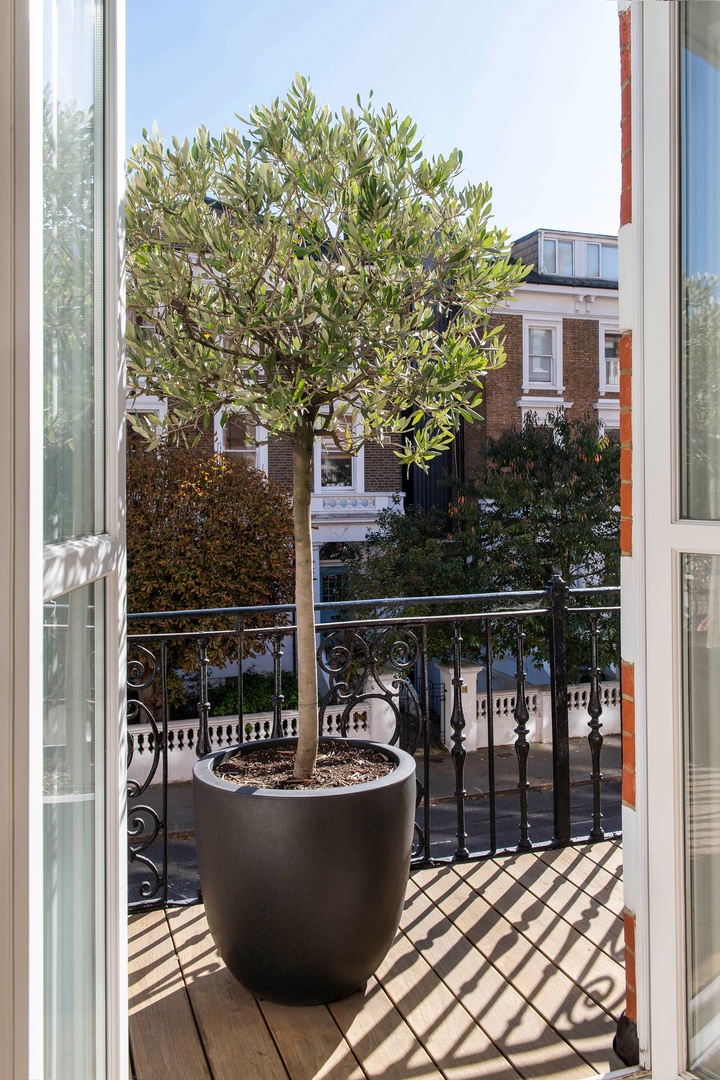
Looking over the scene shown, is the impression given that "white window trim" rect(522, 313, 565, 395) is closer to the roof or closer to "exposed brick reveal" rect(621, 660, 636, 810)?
the roof

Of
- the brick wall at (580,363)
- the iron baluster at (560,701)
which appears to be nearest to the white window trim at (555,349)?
the brick wall at (580,363)

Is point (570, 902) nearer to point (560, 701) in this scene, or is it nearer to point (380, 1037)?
point (560, 701)

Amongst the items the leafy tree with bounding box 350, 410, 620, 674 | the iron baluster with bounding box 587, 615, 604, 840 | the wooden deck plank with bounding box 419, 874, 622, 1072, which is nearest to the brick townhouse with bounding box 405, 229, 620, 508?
the leafy tree with bounding box 350, 410, 620, 674

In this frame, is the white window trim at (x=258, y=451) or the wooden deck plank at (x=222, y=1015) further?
the white window trim at (x=258, y=451)

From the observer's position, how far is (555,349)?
14406 mm

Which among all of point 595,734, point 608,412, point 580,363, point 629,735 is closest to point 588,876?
point 595,734

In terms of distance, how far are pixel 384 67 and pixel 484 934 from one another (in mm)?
7888

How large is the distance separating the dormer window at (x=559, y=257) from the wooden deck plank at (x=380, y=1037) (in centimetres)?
1510

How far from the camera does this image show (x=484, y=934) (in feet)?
7.34

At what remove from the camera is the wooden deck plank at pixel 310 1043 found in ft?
5.57

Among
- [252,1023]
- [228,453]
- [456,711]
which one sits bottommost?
[252,1023]

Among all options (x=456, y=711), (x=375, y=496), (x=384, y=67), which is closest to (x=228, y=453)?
(x=375, y=496)

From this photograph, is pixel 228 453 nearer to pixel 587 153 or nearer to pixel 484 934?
pixel 587 153

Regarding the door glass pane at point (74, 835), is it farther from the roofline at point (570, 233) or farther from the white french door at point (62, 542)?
the roofline at point (570, 233)
